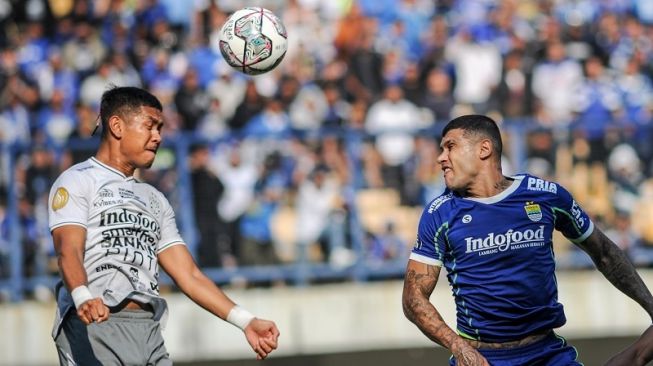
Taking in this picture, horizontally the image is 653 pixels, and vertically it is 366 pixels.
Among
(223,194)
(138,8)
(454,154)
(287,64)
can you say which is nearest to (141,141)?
(454,154)

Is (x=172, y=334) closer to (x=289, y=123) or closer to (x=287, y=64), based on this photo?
(x=289, y=123)

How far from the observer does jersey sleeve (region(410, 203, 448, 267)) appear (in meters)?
6.32

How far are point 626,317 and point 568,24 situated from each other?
5.76 m

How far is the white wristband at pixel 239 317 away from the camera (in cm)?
641

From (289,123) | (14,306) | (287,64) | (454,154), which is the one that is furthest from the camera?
(287,64)

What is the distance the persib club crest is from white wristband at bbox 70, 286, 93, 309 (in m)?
2.30

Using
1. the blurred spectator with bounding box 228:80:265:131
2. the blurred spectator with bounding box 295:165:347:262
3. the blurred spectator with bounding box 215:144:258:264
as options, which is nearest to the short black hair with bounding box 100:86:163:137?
the blurred spectator with bounding box 215:144:258:264

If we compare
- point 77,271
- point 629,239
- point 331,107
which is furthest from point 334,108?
point 77,271

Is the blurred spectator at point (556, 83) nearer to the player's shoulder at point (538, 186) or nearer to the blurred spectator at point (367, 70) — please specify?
the blurred spectator at point (367, 70)

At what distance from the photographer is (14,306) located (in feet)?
38.9

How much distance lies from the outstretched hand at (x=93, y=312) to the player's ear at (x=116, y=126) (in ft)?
3.99

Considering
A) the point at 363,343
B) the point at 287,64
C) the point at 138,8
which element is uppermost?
the point at 138,8

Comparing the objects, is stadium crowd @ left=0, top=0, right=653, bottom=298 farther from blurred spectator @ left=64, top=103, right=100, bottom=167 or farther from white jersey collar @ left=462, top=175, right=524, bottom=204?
white jersey collar @ left=462, top=175, right=524, bottom=204

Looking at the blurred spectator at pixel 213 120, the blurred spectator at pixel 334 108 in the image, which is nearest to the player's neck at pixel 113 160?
the blurred spectator at pixel 213 120
